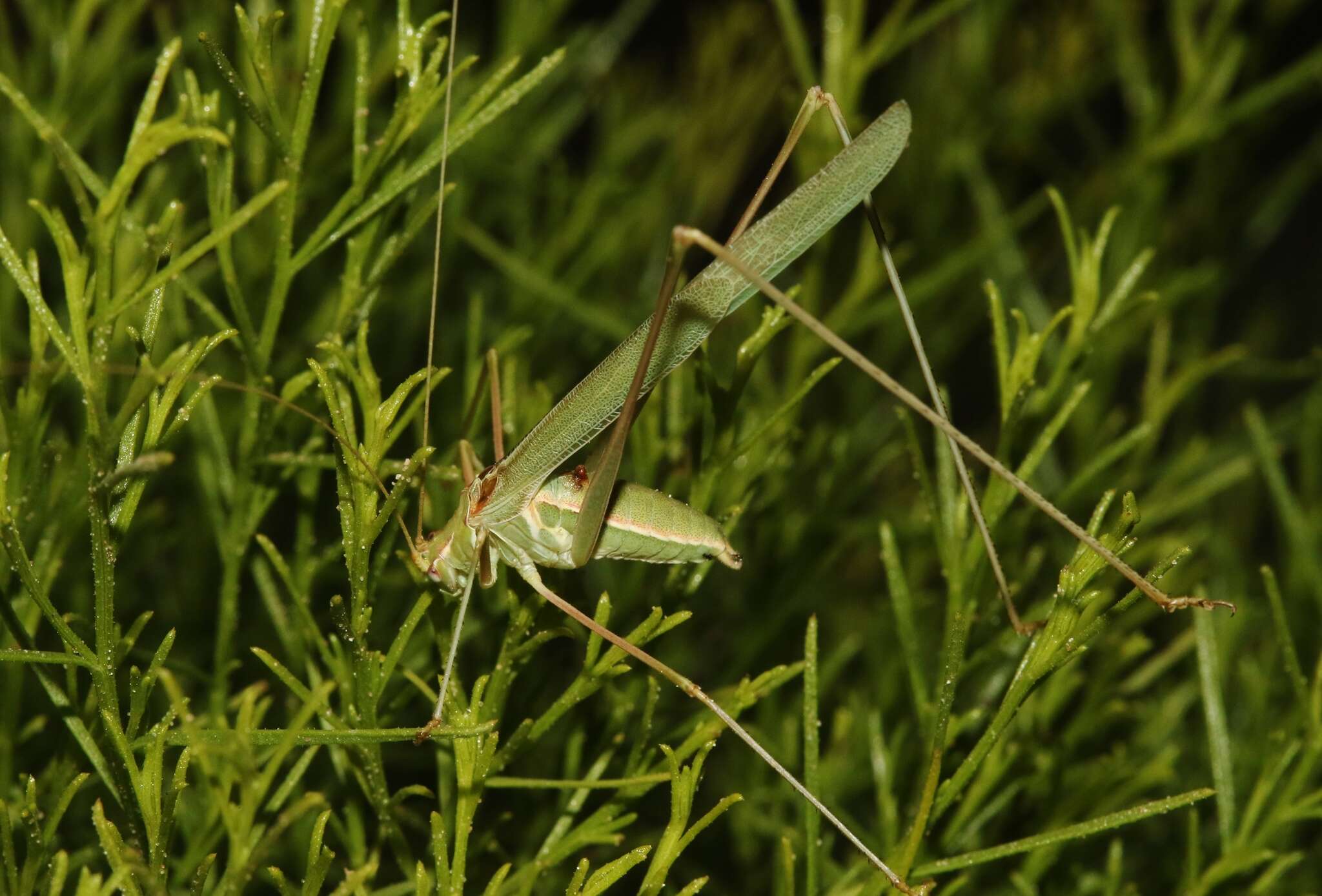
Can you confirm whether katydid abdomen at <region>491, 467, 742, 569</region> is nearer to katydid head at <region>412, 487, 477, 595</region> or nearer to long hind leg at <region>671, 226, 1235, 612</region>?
katydid head at <region>412, 487, 477, 595</region>

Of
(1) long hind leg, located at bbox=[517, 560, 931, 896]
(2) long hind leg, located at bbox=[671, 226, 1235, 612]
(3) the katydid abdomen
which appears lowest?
(1) long hind leg, located at bbox=[517, 560, 931, 896]

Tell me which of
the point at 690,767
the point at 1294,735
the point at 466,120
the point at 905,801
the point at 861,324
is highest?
the point at 466,120

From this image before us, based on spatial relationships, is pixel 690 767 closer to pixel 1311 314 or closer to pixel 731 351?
pixel 731 351

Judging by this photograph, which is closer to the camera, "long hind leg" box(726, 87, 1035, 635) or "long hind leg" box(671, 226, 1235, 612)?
"long hind leg" box(671, 226, 1235, 612)

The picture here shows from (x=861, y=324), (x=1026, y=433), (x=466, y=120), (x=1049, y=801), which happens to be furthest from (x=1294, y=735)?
(x=466, y=120)

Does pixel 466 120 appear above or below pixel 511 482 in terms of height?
above

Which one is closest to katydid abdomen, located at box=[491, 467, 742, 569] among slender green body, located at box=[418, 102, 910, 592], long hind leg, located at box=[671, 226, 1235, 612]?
slender green body, located at box=[418, 102, 910, 592]

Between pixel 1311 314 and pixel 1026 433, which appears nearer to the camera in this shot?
pixel 1026 433

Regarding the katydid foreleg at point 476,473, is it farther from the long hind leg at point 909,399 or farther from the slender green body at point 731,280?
the long hind leg at point 909,399
